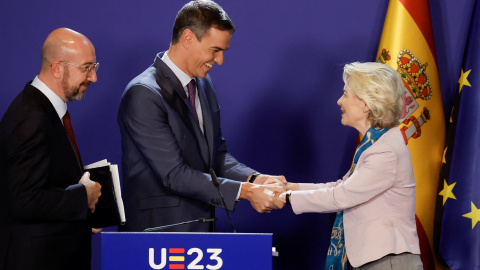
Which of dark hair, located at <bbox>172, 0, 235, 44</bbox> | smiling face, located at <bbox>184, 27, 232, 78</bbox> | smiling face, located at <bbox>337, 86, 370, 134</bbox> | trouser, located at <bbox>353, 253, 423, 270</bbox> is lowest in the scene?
trouser, located at <bbox>353, 253, 423, 270</bbox>

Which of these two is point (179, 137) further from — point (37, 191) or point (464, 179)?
point (464, 179)

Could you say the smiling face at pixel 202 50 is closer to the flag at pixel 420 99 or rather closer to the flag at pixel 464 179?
the flag at pixel 420 99

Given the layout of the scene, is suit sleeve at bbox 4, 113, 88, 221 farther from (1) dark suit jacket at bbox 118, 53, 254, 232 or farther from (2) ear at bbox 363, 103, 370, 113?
(2) ear at bbox 363, 103, 370, 113

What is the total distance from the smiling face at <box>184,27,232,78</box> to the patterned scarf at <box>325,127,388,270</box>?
0.85 metres

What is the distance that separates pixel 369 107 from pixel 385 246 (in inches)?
22.8

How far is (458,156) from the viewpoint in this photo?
3.63m

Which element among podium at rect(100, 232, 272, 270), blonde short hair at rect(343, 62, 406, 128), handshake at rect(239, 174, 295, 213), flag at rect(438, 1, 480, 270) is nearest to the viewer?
podium at rect(100, 232, 272, 270)

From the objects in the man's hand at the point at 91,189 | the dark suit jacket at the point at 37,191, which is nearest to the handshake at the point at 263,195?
the man's hand at the point at 91,189

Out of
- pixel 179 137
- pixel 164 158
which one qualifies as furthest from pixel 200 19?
pixel 164 158

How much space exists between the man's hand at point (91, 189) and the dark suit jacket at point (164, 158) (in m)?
0.40

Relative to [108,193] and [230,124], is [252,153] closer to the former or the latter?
Result: [230,124]

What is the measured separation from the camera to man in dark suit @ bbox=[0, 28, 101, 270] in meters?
2.35

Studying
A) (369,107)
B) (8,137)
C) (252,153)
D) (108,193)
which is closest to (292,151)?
(252,153)

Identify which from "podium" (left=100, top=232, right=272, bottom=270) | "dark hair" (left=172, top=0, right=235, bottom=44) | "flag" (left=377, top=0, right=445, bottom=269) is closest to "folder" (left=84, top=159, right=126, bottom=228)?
"podium" (left=100, top=232, right=272, bottom=270)
